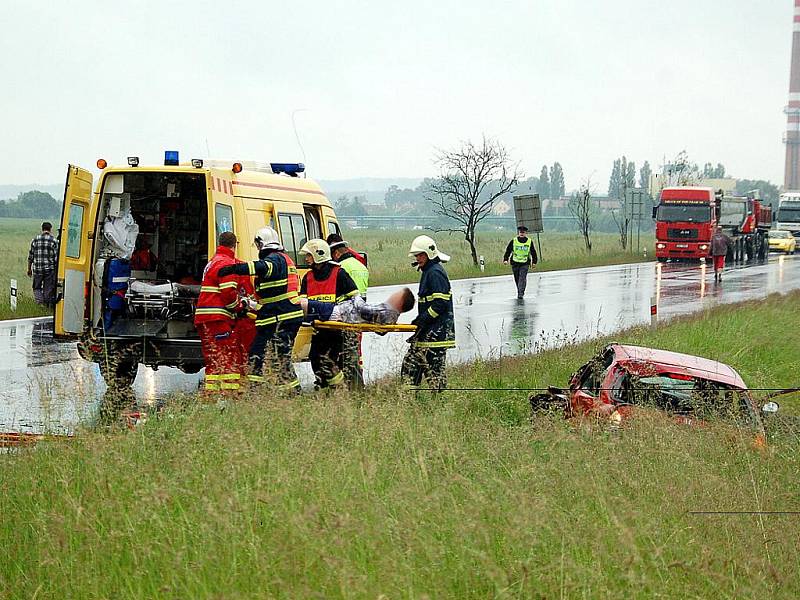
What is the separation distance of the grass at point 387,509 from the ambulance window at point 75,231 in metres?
4.08

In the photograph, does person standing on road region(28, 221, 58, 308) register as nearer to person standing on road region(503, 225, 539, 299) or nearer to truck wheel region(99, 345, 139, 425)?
truck wheel region(99, 345, 139, 425)

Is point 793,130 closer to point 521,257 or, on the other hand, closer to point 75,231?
point 521,257

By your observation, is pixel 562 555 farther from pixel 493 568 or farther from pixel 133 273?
pixel 133 273

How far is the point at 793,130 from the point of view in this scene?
14300 centimetres

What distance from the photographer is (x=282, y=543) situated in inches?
185

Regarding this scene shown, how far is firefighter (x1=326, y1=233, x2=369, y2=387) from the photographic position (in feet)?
35.0

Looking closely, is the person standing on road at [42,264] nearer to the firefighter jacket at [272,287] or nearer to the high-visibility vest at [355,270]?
the high-visibility vest at [355,270]

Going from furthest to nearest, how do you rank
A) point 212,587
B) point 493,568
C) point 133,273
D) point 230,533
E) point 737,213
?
point 737,213 → point 133,273 → point 230,533 → point 212,587 → point 493,568

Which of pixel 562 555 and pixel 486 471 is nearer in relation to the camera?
pixel 562 555

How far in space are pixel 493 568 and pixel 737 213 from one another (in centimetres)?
4750

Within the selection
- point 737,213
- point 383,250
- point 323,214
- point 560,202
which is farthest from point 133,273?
point 560,202

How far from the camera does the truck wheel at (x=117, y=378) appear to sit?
320 inches

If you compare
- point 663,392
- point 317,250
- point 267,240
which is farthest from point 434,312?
point 663,392

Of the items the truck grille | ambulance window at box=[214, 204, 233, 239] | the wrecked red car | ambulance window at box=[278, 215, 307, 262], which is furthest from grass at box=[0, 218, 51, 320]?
the truck grille
